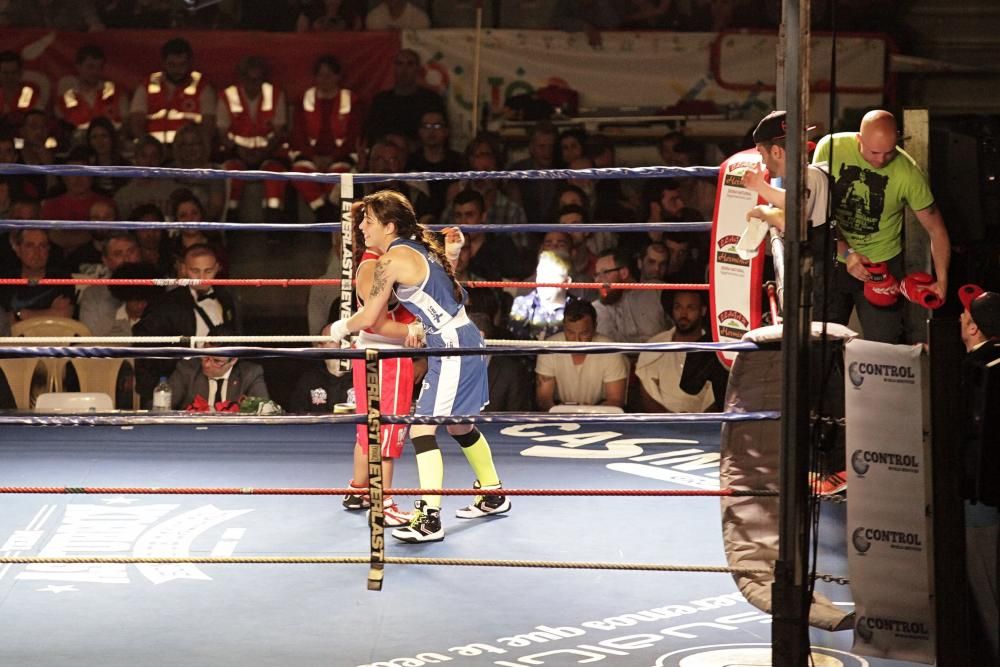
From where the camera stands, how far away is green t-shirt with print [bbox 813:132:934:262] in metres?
3.92

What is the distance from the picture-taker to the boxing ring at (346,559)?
3.08 meters

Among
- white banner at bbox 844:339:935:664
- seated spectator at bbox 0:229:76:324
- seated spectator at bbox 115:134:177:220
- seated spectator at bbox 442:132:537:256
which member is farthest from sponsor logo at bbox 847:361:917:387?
seated spectator at bbox 115:134:177:220

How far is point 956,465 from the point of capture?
9.06 ft

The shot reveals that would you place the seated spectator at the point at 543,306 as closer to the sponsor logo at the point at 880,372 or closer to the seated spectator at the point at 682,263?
the seated spectator at the point at 682,263

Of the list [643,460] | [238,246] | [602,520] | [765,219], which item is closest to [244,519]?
[602,520]

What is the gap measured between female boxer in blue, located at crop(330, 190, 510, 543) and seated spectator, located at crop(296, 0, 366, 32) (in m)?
3.56

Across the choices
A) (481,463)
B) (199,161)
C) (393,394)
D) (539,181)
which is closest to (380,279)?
(393,394)

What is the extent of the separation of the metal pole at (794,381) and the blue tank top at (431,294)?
182 cm

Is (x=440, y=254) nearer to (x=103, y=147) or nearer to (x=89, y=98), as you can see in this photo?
(x=103, y=147)

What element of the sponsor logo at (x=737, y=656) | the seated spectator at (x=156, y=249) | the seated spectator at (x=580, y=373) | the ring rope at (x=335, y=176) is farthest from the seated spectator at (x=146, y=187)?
the sponsor logo at (x=737, y=656)

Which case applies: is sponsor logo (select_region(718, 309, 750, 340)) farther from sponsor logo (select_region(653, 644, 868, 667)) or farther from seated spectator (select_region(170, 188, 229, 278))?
seated spectator (select_region(170, 188, 229, 278))

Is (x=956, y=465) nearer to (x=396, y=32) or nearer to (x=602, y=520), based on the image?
(x=602, y=520)

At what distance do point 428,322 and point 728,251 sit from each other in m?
1.00

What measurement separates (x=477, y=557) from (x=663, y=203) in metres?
3.43
